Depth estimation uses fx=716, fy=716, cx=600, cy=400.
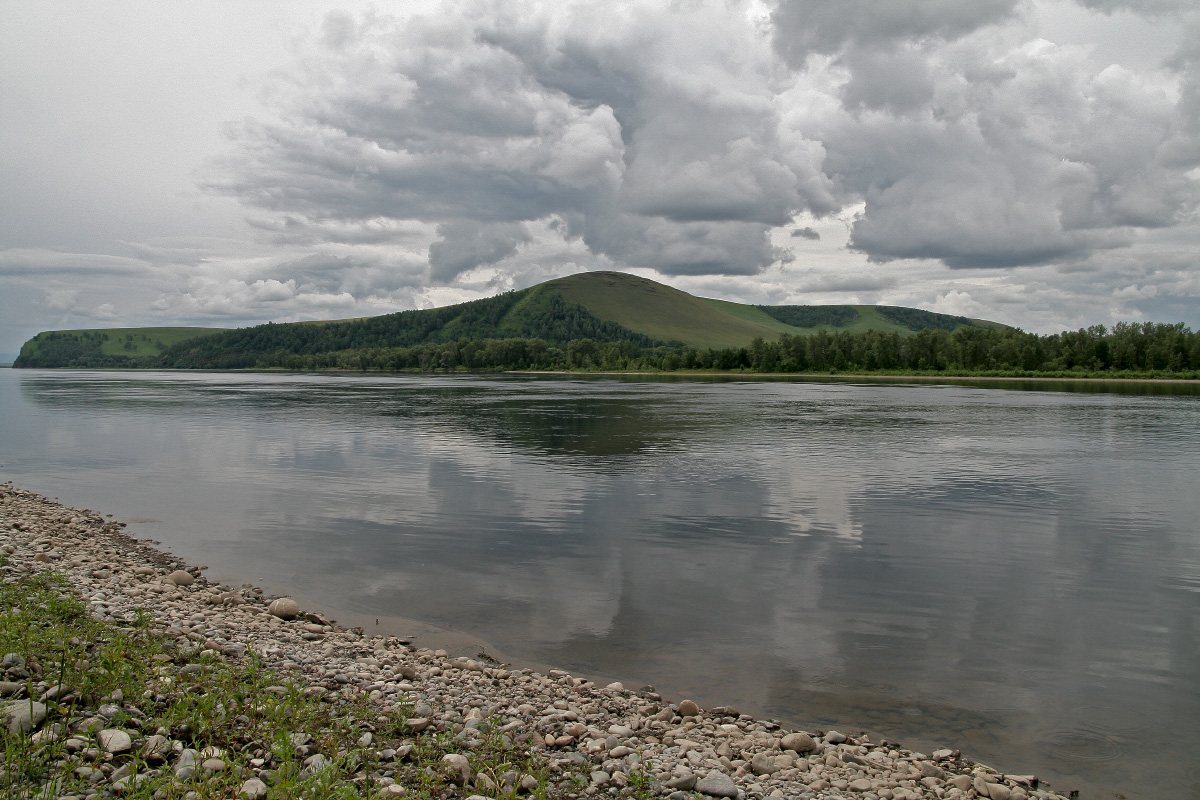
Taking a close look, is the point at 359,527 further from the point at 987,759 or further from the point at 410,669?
the point at 987,759

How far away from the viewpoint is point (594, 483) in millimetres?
35906

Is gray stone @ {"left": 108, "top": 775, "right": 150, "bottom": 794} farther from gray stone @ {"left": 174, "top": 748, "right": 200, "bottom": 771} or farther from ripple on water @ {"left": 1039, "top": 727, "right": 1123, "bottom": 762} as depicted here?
ripple on water @ {"left": 1039, "top": 727, "right": 1123, "bottom": 762}

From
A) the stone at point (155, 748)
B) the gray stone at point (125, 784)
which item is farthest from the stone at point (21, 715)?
the gray stone at point (125, 784)

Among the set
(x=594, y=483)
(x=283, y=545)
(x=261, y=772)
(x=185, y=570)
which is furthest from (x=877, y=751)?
(x=594, y=483)

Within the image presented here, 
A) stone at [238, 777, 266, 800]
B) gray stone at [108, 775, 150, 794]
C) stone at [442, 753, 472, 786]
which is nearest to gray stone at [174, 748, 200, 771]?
gray stone at [108, 775, 150, 794]

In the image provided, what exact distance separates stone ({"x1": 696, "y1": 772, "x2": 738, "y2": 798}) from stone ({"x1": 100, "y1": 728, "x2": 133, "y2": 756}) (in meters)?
6.47

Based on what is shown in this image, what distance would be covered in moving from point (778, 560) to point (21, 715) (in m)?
18.3

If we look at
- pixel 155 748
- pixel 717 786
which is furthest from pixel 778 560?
pixel 155 748

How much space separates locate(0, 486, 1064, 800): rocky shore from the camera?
26.0 feet

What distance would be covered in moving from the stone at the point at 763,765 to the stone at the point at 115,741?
7.41m

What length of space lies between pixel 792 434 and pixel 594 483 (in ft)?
92.5

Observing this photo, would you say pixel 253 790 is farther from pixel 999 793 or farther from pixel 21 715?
pixel 999 793

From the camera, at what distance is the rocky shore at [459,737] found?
7.91 m

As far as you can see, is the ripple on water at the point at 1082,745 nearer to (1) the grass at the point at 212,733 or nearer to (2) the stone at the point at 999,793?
(2) the stone at the point at 999,793
